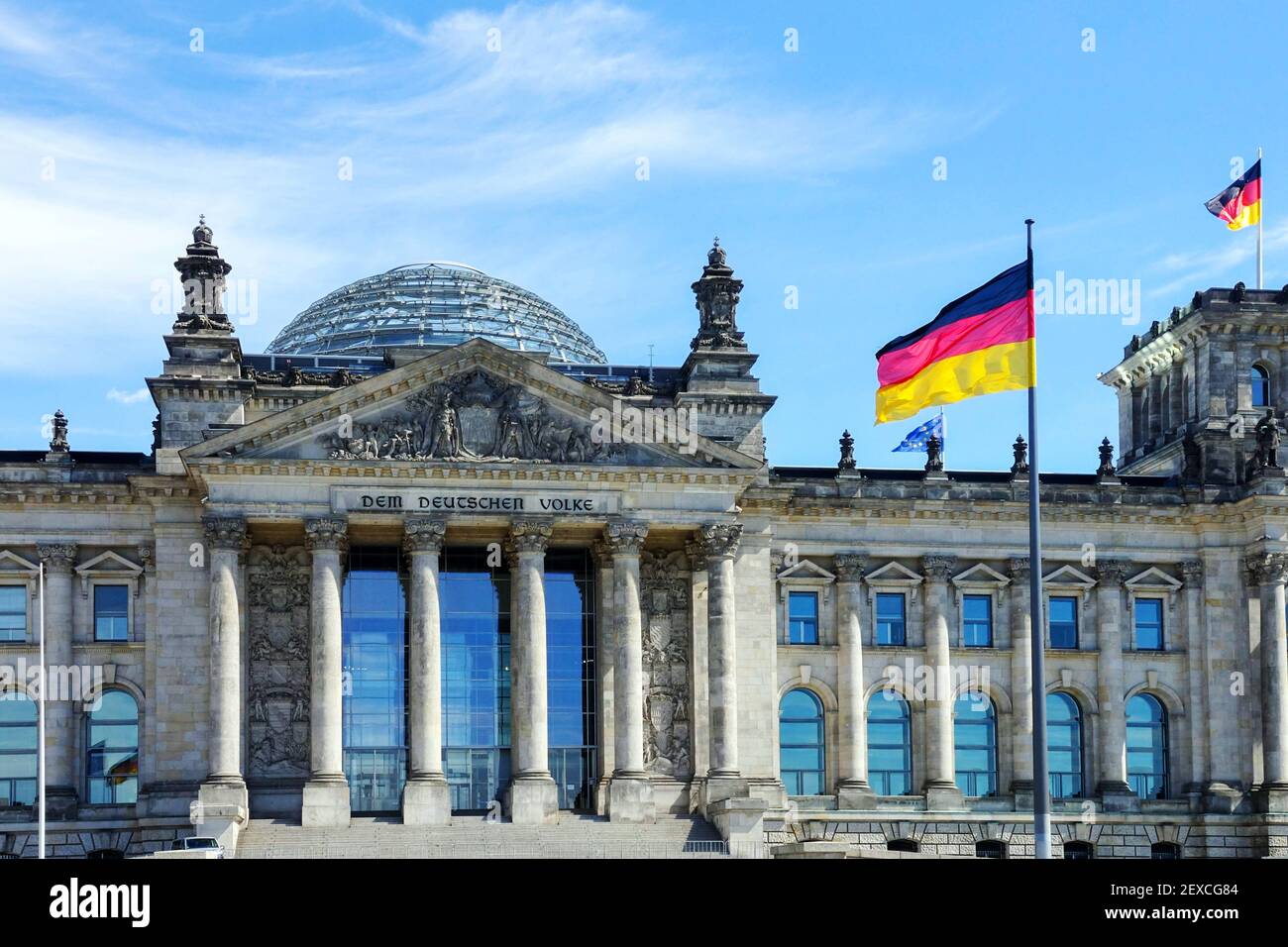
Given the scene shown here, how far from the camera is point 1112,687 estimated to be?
72.1m

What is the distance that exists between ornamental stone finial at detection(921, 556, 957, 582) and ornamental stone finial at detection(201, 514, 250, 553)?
81.7ft

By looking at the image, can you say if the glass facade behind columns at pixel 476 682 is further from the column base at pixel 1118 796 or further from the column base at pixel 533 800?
the column base at pixel 1118 796

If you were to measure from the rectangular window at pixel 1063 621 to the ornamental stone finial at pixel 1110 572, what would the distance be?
4.35 ft

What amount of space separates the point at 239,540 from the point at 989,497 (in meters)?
27.4

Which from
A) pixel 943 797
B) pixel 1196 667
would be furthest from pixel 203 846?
pixel 1196 667

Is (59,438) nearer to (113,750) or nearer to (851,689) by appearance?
(113,750)

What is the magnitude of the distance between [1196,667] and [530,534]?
26.5m

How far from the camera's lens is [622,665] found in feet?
209

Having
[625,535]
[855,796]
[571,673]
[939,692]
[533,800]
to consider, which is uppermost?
[625,535]

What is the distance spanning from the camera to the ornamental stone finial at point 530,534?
208ft

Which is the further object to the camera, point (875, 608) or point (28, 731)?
point (875, 608)

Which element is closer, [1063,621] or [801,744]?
[801,744]
